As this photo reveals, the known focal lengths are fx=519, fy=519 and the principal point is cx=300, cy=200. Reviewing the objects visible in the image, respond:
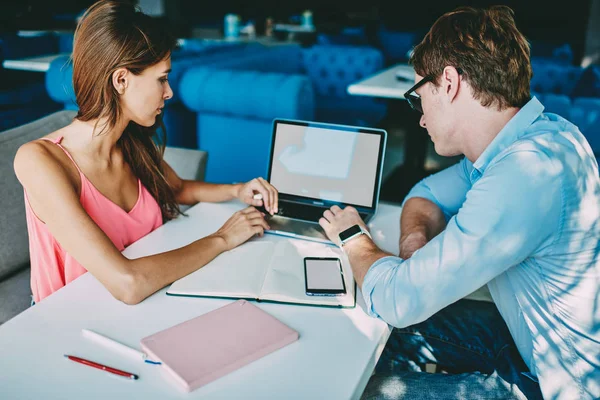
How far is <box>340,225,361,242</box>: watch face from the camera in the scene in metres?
1.33

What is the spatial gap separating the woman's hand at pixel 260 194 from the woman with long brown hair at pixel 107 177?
0.13 m

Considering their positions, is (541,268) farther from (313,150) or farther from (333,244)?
(313,150)

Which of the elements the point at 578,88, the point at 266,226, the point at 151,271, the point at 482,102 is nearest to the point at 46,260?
the point at 151,271

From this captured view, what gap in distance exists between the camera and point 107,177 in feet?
4.84

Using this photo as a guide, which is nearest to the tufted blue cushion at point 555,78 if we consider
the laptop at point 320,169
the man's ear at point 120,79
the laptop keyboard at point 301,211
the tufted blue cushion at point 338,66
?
the tufted blue cushion at point 338,66

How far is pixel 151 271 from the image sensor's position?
1180mm

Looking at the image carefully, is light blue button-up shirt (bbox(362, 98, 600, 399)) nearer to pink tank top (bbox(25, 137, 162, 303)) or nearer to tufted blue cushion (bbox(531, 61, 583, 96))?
pink tank top (bbox(25, 137, 162, 303))

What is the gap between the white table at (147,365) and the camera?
2.92 feet

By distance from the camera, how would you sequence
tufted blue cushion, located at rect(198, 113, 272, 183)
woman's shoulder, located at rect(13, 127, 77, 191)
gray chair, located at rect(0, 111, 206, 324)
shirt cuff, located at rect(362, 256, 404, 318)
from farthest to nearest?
1. tufted blue cushion, located at rect(198, 113, 272, 183)
2. gray chair, located at rect(0, 111, 206, 324)
3. woman's shoulder, located at rect(13, 127, 77, 191)
4. shirt cuff, located at rect(362, 256, 404, 318)

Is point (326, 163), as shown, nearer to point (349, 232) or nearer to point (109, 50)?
point (349, 232)

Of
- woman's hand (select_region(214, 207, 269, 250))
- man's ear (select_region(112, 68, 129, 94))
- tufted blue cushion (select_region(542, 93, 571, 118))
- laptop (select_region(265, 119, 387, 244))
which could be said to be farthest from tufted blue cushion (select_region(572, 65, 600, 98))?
man's ear (select_region(112, 68, 129, 94))

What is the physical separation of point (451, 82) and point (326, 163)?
62cm

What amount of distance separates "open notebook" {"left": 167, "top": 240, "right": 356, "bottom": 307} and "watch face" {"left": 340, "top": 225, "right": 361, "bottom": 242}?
0.07 m

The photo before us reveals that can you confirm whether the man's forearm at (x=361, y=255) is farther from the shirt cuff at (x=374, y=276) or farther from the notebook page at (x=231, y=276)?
the notebook page at (x=231, y=276)
